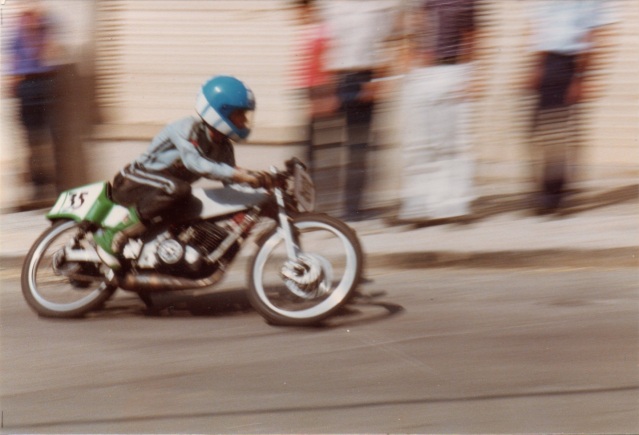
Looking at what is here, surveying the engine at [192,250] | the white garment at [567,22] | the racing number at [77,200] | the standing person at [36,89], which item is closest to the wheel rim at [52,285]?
the racing number at [77,200]

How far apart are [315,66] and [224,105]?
5.85ft

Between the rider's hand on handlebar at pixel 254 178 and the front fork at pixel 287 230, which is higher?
the rider's hand on handlebar at pixel 254 178

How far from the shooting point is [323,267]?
5.46 meters

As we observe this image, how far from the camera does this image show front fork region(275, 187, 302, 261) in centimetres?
544

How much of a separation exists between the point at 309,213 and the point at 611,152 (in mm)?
2994

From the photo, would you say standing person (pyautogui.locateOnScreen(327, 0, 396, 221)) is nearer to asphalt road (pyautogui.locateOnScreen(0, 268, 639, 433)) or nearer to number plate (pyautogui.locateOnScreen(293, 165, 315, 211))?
asphalt road (pyautogui.locateOnScreen(0, 268, 639, 433))

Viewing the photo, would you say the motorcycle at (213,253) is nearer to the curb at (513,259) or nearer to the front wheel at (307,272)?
the front wheel at (307,272)

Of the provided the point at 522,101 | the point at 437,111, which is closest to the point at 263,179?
the point at 437,111

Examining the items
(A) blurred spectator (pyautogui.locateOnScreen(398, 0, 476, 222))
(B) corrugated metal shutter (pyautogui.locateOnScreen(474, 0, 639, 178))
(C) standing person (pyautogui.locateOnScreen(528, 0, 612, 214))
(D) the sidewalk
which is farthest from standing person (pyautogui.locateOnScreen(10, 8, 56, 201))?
(C) standing person (pyautogui.locateOnScreen(528, 0, 612, 214))

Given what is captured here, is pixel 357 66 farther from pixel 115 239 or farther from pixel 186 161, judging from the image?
pixel 115 239

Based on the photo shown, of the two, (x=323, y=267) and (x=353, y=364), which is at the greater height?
(x=323, y=267)

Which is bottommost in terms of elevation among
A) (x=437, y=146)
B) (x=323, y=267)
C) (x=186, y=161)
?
(x=323, y=267)

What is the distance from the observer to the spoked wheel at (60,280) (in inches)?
230

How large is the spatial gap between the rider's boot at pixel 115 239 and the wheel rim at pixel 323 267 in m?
0.73
